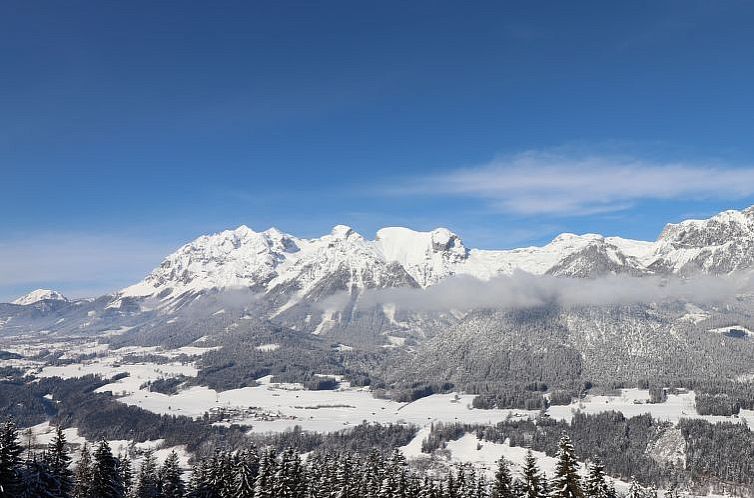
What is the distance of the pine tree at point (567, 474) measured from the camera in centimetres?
6166

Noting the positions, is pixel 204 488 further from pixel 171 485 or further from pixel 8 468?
pixel 8 468

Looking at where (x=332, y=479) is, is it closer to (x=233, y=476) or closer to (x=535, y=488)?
(x=233, y=476)

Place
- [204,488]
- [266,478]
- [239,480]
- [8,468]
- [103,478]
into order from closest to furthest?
[8,468] < [103,478] < [204,488] < [239,480] < [266,478]

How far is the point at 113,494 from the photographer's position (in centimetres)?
8300

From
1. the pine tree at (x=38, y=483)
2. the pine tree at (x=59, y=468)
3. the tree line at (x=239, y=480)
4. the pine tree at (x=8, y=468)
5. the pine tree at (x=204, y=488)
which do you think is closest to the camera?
the pine tree at (x=8, y=468)

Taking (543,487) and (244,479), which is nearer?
(543,487)

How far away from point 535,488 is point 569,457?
21070mm

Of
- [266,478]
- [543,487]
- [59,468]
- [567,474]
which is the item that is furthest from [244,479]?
[567,474]

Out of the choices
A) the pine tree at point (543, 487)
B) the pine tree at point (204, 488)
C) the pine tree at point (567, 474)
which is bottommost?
the pine tree at point (204, 488)

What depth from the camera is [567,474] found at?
6212cm

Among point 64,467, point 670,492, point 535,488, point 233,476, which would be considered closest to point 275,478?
point 233,476

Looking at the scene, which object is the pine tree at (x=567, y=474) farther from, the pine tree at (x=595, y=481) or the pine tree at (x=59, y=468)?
the pine tree at (x=59, y=468)

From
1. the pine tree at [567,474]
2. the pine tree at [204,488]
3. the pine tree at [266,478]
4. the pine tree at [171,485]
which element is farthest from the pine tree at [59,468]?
the pine tree at [567,474]

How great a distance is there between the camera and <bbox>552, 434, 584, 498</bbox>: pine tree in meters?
61.7
